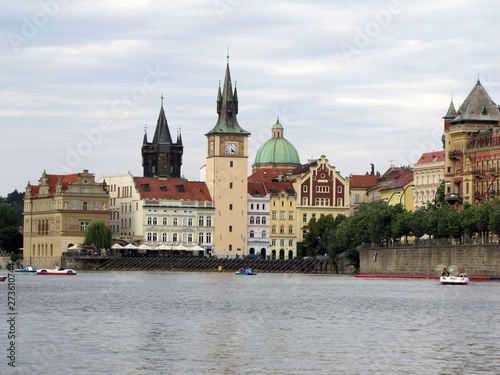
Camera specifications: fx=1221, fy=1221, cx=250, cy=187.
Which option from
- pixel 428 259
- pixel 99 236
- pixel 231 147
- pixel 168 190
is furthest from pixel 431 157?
pixel 428 259

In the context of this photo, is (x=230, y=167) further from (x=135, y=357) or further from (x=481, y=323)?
(x=135, y=357)

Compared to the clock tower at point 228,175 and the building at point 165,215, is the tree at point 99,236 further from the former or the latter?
the clock tower at point 228,175

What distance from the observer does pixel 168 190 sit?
19650cm

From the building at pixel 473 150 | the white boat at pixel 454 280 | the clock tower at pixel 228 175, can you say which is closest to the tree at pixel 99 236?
the clock tower at pixel 228 175

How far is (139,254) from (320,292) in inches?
3595

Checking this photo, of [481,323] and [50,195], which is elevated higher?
[50,195]

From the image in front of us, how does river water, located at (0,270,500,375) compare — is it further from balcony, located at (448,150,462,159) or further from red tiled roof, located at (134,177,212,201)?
red tiled roof, located at (134,177,212,201)

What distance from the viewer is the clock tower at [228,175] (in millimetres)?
195375

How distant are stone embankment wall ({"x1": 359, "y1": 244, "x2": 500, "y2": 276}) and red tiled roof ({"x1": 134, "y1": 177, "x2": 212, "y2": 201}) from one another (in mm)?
51836

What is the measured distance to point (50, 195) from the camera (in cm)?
19562

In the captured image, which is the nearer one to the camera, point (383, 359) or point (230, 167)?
point (383, 359)

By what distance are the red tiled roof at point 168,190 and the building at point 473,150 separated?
2243 inches

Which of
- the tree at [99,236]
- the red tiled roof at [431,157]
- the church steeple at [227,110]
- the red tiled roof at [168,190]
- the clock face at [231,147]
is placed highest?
the church steeple at [227,110]

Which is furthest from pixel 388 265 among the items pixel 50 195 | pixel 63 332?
pixel 63 332
